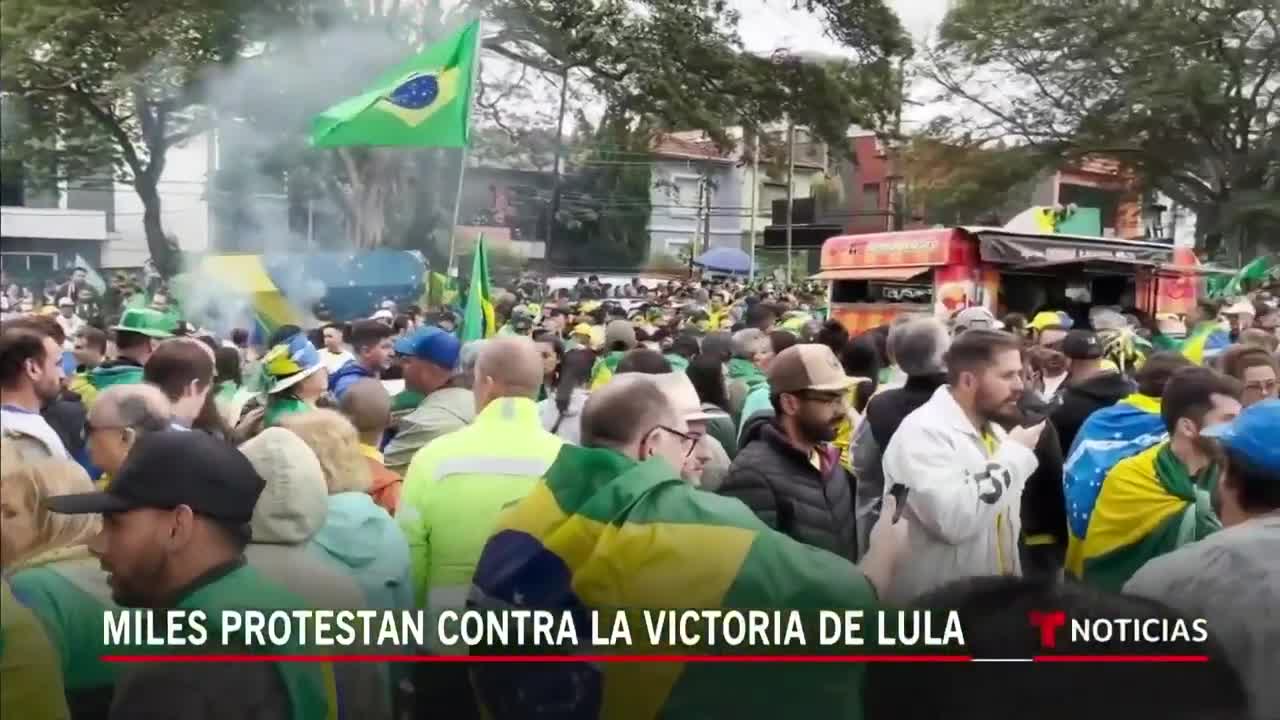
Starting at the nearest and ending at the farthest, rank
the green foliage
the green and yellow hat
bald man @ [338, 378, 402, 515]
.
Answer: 1. the green and yellow hat
2. bald man @ [338, 378, 402, 515]
3. the green foliage

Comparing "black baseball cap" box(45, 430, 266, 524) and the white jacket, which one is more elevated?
"black baseball cap" box(45, 430, 266, 524)

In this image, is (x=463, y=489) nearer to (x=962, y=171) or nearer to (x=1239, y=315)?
(x=962, y=171)

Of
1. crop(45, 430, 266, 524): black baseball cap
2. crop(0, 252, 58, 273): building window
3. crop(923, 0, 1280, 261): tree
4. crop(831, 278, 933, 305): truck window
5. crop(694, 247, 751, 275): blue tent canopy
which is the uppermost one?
crop(923, 0, 1280, 261): tree

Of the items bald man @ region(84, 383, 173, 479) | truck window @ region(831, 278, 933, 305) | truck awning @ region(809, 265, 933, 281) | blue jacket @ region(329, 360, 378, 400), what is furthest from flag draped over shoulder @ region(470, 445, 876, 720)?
truck window @ region(831, 278, 933, 305)

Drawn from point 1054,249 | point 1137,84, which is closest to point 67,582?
point 1137,84

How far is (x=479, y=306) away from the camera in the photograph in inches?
225

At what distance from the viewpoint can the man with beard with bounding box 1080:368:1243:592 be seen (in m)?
3.00

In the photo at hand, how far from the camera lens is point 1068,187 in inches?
278

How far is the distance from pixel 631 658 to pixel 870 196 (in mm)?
4753

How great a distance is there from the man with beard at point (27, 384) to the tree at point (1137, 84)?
2163 mm

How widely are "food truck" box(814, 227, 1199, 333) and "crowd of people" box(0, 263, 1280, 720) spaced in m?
6.25

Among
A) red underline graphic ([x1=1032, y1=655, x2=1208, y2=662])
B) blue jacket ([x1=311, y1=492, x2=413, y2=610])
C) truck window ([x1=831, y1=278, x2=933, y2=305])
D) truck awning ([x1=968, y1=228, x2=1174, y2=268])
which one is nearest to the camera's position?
red underline graphic ([x1=1032, y1=655, x2=1208, y2=662])

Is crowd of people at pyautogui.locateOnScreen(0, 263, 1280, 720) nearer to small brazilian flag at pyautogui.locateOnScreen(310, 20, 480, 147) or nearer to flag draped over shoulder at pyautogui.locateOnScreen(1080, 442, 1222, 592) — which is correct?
flag draped over shoulder at pyautogui.locateOnScreen(1080, 442, 1222, 592)

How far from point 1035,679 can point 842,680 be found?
0.48m
